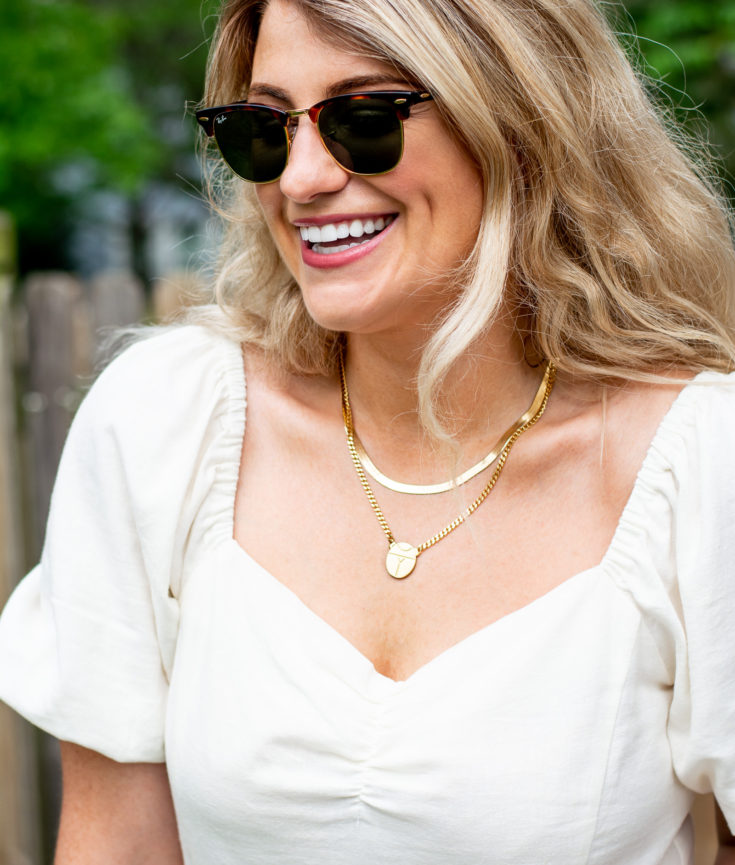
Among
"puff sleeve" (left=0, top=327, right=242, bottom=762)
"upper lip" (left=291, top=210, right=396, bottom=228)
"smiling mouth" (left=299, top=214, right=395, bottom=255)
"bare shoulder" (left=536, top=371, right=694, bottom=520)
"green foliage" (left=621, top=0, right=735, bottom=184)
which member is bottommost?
"puff sleeve" (left=0, top=327, right=242, bottom=762)

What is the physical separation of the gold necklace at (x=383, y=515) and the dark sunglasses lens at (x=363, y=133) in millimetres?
517

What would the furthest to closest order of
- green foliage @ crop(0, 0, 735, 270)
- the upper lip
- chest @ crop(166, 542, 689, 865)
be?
green foliage @ crop(0, 0, 735, 270) → the upper lip → chest @ crop(166, 542, 689, 865)

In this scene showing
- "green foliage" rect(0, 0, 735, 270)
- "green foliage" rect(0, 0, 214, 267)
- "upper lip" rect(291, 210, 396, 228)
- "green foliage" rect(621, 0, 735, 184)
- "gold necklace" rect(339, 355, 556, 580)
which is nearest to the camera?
"upper lip" rect(291, 210, 396, 228)

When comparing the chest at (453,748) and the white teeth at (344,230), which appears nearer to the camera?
the chest at (453,748)

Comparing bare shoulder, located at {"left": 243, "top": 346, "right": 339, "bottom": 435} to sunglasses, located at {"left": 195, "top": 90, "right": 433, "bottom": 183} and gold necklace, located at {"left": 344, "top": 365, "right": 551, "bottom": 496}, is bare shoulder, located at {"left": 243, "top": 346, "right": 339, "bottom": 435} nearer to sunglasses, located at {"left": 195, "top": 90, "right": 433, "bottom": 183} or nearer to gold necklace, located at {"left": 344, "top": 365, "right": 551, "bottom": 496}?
Answer: gold necklace, located at {"left": 344, "top": 365, "right": 551, "bottom": 496}

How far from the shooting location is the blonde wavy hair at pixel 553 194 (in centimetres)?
163

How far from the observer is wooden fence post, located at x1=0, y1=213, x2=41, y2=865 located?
325 cm

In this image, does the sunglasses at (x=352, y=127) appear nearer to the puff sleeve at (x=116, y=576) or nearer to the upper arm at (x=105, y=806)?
the puff sleeve at (x=116, y=576)

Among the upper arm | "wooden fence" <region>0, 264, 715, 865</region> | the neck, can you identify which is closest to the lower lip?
the neck

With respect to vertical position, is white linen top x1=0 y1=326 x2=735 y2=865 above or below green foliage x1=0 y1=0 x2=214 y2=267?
below

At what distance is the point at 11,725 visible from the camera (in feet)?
10.7

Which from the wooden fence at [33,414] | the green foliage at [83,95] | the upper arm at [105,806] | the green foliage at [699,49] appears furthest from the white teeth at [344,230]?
the green foliage at [699,49]

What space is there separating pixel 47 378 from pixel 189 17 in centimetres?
1105

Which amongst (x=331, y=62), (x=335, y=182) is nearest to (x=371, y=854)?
(x=335, y=182)
